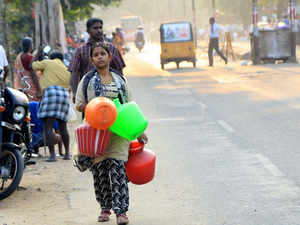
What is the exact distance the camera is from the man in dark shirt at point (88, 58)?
8.81 meters

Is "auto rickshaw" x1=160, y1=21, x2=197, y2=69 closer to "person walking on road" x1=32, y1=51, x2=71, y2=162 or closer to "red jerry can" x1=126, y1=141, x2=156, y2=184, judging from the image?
"person walking on road" x1=32, y1=51, x2=71, y2=162

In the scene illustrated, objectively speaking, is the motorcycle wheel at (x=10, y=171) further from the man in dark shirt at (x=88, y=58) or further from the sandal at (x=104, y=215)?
the man in dark shirt at (x=88, y=58)

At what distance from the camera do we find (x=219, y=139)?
36.5 feet

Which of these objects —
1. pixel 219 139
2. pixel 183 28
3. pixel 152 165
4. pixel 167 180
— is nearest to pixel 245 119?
pixel 219 139

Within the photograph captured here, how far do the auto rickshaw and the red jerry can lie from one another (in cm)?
2525

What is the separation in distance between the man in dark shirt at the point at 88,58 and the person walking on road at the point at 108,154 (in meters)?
2.24

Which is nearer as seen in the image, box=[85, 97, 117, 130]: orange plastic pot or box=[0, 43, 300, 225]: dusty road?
box=[85, 97, 117, 130]: orange plastic pot

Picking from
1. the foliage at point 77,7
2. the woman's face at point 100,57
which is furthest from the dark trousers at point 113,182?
the foliage at point 77,7

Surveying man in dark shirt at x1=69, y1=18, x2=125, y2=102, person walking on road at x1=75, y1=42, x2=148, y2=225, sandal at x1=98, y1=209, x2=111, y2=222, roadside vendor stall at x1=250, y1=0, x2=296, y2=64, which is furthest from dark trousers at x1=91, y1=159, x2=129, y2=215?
roadside vendor stall at x1=250, y1=0, x2=296, y2=64

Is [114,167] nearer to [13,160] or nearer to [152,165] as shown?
[152,165]

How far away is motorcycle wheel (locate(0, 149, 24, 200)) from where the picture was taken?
7.46 m

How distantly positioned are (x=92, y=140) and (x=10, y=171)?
6.38 ft

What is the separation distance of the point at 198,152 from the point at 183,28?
908 inches

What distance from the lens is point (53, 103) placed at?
1000 centimetres
